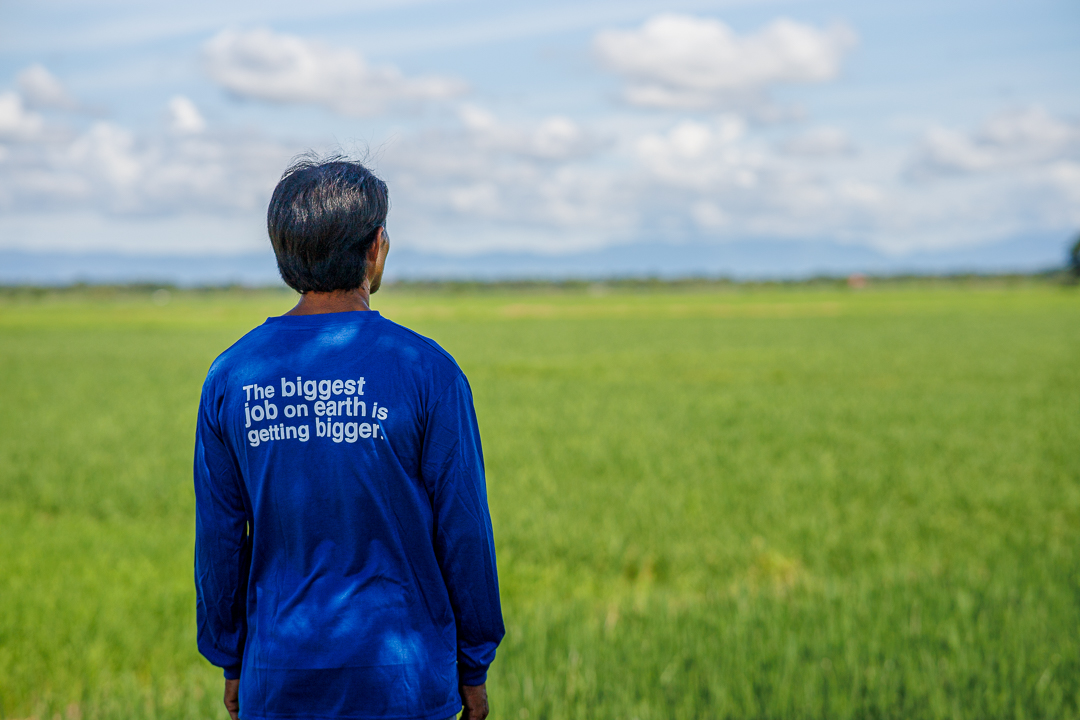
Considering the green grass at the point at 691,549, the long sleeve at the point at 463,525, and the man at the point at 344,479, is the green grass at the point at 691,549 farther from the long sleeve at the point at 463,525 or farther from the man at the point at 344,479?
the man at the point at 344,479

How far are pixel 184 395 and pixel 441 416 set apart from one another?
73.4 feet

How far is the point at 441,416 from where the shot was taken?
1999mm

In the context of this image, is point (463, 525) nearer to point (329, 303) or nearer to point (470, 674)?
point (470, 674)

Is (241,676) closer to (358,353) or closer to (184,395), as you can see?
(358,353)

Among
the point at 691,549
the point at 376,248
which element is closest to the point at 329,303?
the point at 376,248

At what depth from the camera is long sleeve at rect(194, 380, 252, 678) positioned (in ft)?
6.94

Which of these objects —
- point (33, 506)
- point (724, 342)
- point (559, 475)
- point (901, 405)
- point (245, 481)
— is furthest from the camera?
point (724, 342)

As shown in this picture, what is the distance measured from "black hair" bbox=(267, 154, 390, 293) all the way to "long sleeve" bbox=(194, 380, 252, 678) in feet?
1.20

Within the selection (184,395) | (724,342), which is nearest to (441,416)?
(184,395)

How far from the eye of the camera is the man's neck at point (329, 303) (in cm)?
206

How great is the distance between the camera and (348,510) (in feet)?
6.59

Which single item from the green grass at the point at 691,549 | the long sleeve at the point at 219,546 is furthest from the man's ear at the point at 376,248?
the green grass at the point at 691,549

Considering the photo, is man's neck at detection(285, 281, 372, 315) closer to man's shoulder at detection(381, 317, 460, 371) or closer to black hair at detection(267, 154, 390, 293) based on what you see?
black hair at detection(267, 154, 390, 293)

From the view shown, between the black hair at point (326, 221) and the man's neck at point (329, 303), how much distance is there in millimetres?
15
